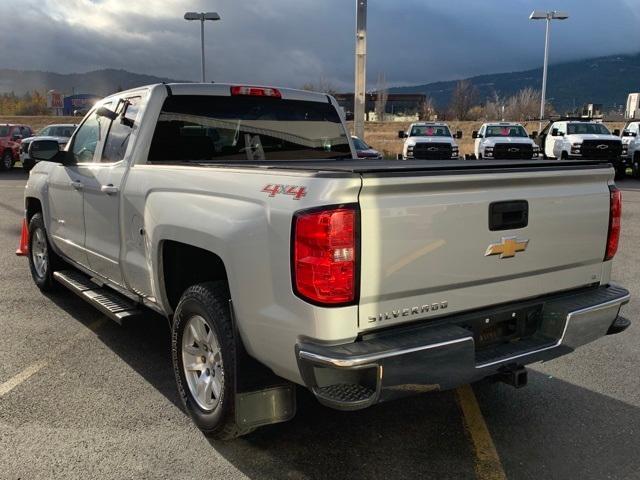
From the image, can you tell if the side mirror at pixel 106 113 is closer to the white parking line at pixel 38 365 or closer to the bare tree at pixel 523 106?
the white parking line at pixel 38 365

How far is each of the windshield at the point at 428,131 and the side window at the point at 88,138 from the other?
19.3 metres

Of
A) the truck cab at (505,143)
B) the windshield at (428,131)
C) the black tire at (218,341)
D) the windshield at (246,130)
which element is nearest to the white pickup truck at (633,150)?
the truck cab at (505,143)

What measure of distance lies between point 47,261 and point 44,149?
153cm

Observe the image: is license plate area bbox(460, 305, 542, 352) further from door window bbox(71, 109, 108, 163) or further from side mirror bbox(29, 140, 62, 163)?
side mirror bbox(29, 140, 62, 163)

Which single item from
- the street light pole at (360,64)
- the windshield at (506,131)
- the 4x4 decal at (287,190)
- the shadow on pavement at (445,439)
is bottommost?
the shadow on pavement at (445,439)

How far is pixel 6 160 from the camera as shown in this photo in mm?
24500

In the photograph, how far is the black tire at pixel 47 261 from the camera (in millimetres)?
5957

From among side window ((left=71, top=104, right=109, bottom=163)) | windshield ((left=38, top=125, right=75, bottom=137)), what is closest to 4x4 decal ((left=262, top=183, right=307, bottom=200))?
side window ((left=71, top=104, right=109, bottom=163))

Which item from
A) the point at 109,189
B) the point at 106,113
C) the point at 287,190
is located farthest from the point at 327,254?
the point at 106,113

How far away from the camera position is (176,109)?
434cm

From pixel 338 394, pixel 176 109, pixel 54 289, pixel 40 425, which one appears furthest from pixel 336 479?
pixel 54 289

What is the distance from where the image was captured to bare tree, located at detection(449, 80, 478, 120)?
98.9m

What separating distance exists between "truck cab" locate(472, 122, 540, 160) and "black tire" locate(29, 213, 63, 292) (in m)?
18.1

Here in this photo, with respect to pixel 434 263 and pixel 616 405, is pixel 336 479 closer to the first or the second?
pixel 434 263
